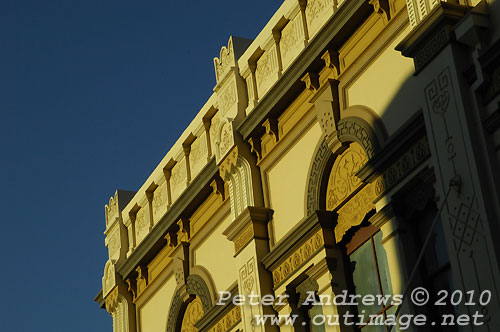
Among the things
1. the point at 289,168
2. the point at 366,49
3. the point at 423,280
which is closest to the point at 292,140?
the point at 289,168

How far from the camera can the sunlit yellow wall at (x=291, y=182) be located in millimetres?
17266

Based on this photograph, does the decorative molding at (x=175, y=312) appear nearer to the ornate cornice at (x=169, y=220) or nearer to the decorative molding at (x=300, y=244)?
the ornate cornice at (x=169, y=220)

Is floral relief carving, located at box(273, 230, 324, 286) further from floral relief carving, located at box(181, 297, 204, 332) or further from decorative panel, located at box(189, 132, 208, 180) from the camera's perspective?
decorative panel, located at box(189, 132, 208, 180)

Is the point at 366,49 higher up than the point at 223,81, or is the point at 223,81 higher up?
the point at 223,81

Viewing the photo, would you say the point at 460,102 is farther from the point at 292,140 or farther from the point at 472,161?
the point at 292,140

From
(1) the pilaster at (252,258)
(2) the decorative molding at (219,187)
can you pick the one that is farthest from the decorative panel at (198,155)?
(1) the pilaster at (252,258)

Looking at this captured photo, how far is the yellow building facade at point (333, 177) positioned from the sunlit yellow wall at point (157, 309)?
0.06m

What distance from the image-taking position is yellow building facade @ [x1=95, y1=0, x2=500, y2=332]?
43.7 feet

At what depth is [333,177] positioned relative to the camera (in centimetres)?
1670

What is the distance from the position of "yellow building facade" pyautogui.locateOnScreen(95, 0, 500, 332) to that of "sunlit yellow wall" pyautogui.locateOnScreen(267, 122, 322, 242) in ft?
0.11

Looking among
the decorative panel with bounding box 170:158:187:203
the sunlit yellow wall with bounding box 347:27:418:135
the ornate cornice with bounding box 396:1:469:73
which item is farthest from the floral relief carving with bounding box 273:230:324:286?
the decorative panel with bounding box 170:158:187:203

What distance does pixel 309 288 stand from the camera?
1675 centimetres

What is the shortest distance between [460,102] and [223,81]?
703 centimetres

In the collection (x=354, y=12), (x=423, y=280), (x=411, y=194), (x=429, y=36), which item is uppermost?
(x=354, y=12)
